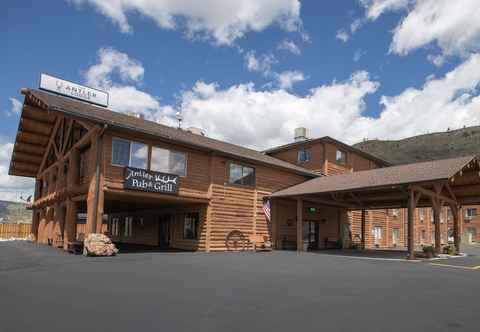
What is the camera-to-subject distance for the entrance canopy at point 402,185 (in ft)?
49.5

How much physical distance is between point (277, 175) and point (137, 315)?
55.8 ft

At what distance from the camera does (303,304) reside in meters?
6.15

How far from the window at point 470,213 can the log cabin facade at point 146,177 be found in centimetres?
4149

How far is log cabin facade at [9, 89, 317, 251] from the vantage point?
14.6 meters

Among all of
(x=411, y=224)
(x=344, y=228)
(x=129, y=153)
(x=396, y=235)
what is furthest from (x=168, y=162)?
(x=396, y=235)

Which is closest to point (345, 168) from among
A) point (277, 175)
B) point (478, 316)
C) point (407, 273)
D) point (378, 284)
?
point (277, 175)

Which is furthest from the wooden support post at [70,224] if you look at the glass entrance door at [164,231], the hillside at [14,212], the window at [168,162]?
the hillside at [14,212]

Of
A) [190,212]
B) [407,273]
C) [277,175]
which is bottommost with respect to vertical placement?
[407,273]

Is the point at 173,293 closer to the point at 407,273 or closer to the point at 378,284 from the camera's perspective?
the point at 378,284

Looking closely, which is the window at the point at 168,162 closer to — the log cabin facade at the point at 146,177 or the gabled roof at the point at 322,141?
the log cabin facade at the point at 146,177

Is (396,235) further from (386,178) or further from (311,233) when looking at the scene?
(386,178)

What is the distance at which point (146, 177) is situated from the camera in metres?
15.3

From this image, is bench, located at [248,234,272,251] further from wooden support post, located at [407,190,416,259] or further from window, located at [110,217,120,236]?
window, located at [110,217,120,236]

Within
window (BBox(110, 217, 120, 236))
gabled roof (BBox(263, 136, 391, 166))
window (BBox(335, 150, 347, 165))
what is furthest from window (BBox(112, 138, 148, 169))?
window (BBox(335, 150, 347, 165))
